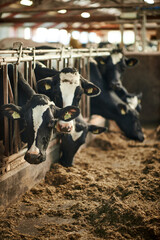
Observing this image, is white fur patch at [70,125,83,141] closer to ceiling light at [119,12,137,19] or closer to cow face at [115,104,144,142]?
cow face at [115,104,144,142]

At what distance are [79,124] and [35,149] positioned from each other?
1.31m

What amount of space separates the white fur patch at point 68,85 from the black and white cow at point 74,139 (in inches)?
16.9

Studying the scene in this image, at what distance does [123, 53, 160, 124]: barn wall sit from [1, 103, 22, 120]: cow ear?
16.5 feet

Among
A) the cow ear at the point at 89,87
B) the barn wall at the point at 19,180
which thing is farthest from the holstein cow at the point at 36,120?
the cow ear at the point at 89,87

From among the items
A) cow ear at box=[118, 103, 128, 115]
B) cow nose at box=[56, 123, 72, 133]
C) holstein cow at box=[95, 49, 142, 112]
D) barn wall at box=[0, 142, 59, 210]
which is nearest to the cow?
cow nose at box=[56, 123, 72, 133]

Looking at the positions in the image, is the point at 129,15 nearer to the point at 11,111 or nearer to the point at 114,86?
the point at 114,86

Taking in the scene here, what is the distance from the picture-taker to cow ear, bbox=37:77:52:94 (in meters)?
4.44

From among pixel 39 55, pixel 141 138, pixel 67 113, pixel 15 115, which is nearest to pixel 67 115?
pixel 67 113

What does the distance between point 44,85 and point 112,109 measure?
2.30 meters

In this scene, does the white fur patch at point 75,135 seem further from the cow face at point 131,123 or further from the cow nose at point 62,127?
the cow face at point 131,123

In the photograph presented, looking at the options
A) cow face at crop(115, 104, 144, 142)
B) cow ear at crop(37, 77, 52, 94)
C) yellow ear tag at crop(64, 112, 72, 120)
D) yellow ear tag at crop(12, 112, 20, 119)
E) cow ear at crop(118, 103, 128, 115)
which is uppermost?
cow ear at crop(37, 77, 52, 94)

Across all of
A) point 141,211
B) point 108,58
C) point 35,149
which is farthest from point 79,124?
point 108,58

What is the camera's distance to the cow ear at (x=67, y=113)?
3.83 m

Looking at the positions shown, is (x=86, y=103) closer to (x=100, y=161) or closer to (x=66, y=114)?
(x=100, y=161)
